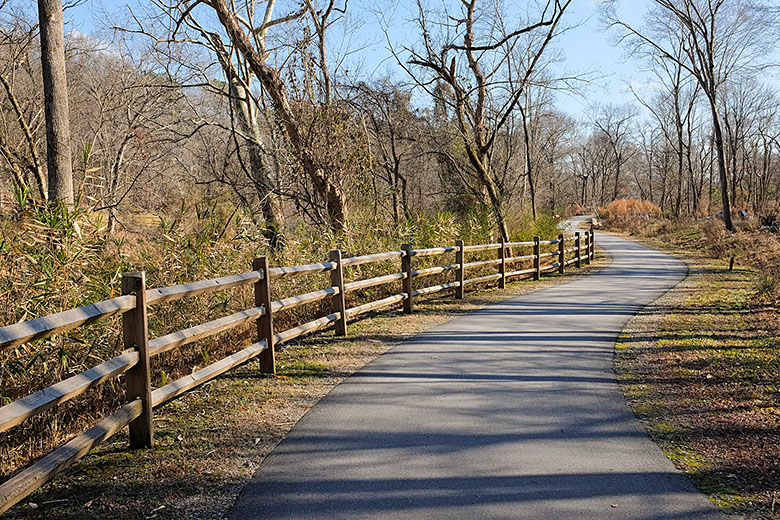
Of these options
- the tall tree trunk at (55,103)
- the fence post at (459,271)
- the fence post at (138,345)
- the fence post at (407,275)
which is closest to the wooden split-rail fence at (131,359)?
the fence post at (138,345)

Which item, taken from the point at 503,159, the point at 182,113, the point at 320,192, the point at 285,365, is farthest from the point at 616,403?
the point at 503,159

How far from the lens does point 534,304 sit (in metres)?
11.8

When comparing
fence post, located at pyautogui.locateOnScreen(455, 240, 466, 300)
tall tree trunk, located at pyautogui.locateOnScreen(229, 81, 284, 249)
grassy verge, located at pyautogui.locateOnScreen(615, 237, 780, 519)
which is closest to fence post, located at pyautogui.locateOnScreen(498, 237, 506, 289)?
fence post, located at pyautogui.locateOnScreen(455, 240, 466, 300)

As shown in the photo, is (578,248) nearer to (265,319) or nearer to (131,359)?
(265,319)

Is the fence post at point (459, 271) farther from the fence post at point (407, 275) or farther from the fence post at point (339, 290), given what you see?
the fence post at point (339, 290)

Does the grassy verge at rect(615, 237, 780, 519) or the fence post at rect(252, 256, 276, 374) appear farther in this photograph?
the fence post at rect(252, 256, 276, 374)

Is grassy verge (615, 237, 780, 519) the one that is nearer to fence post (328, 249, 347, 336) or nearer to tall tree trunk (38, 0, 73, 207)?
fence post (328, 249, 347, 336)

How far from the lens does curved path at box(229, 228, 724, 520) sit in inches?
140

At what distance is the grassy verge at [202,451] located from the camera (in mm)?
3550

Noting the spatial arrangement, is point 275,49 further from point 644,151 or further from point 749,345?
point 644,151

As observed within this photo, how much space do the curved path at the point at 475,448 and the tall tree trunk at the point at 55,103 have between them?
581cm

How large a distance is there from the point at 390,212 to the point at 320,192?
1647 mm

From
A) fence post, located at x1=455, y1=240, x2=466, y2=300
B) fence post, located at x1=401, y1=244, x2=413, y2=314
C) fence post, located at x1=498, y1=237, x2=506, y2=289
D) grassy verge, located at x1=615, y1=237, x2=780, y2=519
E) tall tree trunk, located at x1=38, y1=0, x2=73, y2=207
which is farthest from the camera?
fence post, located at x1=498, y1=237, x2=506, y2=289

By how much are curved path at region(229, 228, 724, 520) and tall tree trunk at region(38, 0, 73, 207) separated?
5806 mm
